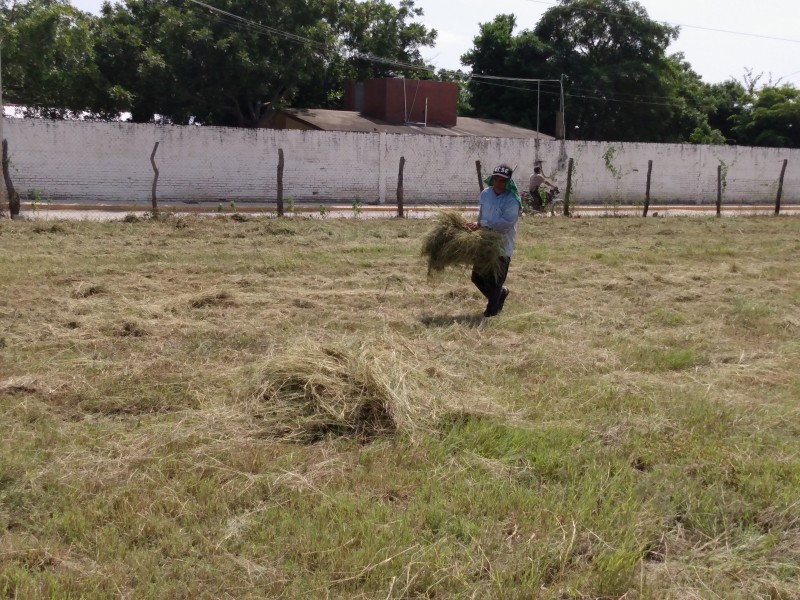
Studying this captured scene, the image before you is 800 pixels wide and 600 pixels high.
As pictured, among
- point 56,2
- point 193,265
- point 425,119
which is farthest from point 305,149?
point 193,265

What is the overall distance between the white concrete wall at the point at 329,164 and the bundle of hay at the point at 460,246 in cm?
1433

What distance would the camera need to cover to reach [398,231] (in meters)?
15.3

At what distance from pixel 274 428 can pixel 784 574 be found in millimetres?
2587

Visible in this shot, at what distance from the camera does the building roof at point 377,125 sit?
30.2 metres

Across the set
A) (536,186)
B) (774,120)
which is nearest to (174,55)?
(536,186)

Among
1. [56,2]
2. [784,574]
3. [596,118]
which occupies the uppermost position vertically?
[56,2]

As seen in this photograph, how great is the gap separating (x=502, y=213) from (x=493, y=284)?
2.15ft

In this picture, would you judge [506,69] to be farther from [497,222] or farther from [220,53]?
[497,222]

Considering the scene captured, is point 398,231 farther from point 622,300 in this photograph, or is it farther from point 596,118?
point 596,118

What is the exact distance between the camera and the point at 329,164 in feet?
85.9

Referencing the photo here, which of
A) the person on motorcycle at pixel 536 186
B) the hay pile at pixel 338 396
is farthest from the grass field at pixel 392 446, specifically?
the person on motorcycle at pixel 536 186

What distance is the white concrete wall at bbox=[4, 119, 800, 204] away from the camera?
22.7m

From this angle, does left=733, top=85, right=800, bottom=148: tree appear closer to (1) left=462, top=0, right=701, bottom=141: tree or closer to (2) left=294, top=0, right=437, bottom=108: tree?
(1) left=462, top=0, right=701, bottom=141: tree

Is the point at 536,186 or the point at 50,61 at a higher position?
the point at 50,61
